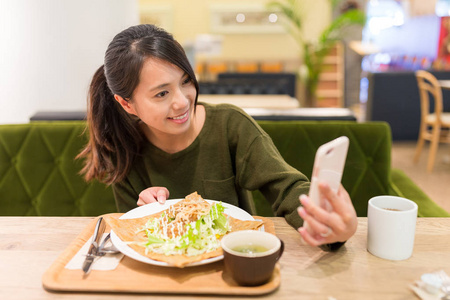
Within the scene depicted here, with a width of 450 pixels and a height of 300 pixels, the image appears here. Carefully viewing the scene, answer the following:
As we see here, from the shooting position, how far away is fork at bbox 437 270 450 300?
752mm

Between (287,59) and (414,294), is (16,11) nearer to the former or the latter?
(414,294)


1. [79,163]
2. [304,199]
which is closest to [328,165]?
[304,199]

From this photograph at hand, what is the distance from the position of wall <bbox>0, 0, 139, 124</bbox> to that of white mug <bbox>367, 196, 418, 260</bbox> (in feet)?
4.94

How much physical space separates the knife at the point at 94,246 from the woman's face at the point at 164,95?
0.34m

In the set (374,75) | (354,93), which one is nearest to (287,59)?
(354,93)

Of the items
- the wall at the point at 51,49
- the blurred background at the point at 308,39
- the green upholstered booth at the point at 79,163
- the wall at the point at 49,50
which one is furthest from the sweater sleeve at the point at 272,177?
the blurred background at the point at 308,39

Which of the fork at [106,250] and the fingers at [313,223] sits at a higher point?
the fingers at [313,223]

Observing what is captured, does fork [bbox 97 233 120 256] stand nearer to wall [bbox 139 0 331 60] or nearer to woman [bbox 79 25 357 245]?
woman [bbox 79 25 357 245]

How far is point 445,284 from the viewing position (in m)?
0.78

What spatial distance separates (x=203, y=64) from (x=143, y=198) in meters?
7.45

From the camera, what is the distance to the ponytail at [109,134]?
1.39 meters

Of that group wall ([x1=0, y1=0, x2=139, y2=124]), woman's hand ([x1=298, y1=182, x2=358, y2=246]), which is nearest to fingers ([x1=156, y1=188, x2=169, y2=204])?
woman's hand ([x1=298, y1=182, x2=358, y2=246])

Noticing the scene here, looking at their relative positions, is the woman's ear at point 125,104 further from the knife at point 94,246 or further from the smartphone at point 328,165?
the smartphone at point 328,165

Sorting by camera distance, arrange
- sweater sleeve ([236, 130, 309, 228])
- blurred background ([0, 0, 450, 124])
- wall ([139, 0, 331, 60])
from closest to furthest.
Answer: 1. sweater sleeve ([236, 130, 309, 228])
2. blurred background ([0, 0, 450, 124])
3. wall ([139, 0, 331, 60])
